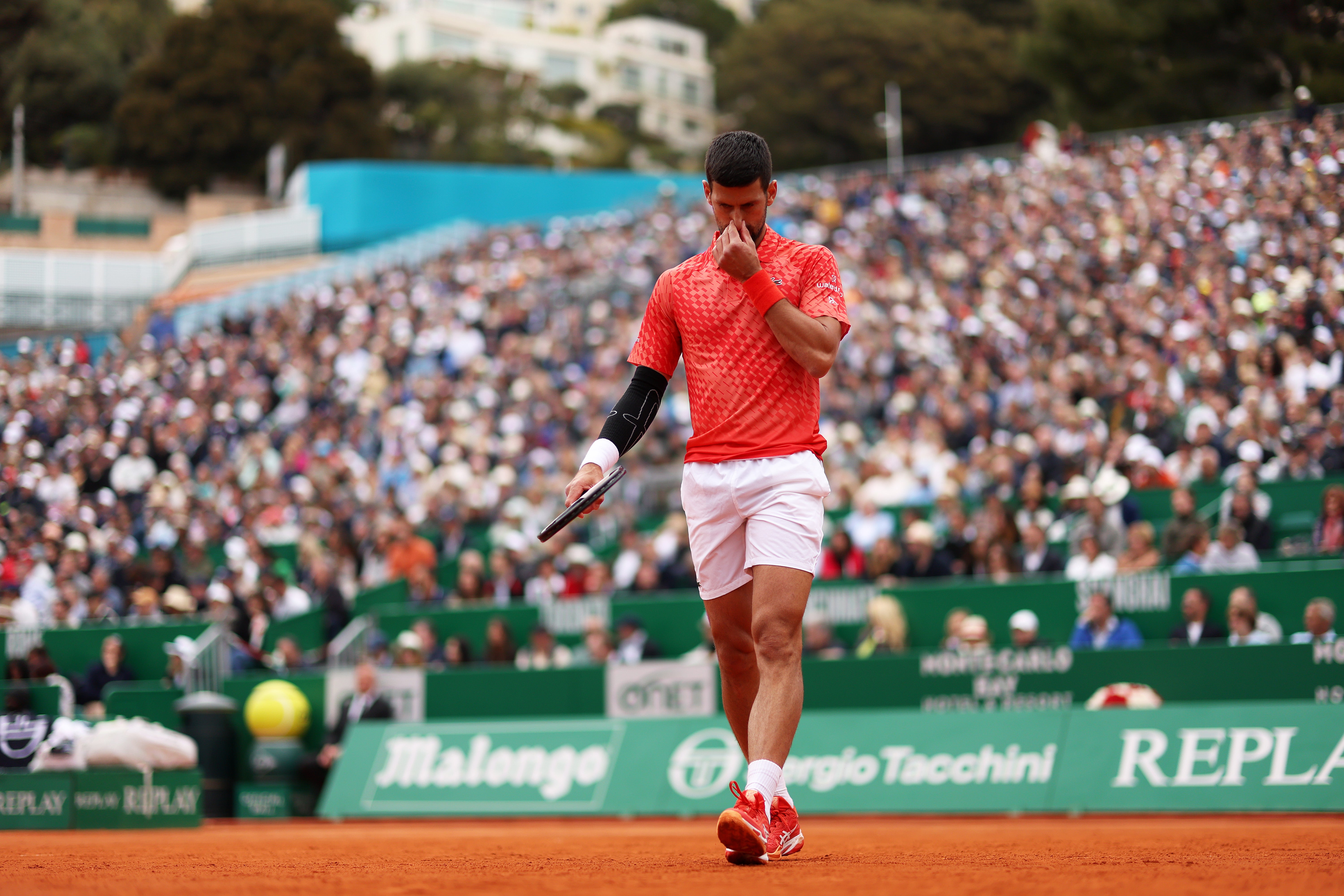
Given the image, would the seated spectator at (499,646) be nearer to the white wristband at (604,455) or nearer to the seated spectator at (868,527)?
the seated spectator at (868,527)

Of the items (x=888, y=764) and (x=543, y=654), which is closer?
(x=888, y=764)

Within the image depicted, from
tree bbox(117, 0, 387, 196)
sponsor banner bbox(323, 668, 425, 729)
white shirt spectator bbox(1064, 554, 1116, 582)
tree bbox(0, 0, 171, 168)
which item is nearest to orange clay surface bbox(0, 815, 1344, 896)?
white shirt spectator bbox(1064, 554, 1116, 582)

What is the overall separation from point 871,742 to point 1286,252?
864 centimetres

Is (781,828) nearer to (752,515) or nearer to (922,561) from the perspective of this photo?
(752,515)

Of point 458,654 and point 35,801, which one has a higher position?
point 458,654

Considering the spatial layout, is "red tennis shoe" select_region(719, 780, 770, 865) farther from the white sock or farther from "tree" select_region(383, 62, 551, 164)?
"tree" select_region(383, 62, 551, 164)

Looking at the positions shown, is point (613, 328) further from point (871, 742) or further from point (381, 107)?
point (381, 107)

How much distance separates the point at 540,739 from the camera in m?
11.2

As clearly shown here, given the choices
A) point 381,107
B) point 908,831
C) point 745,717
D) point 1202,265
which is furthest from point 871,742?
point 381,107

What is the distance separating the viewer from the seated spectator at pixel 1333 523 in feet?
38.3

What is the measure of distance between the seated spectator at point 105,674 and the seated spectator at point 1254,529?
10920mm

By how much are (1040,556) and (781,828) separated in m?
8.45

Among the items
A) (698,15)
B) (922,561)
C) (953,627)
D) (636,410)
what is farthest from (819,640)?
(698,15)

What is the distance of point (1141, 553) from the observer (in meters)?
12.1
